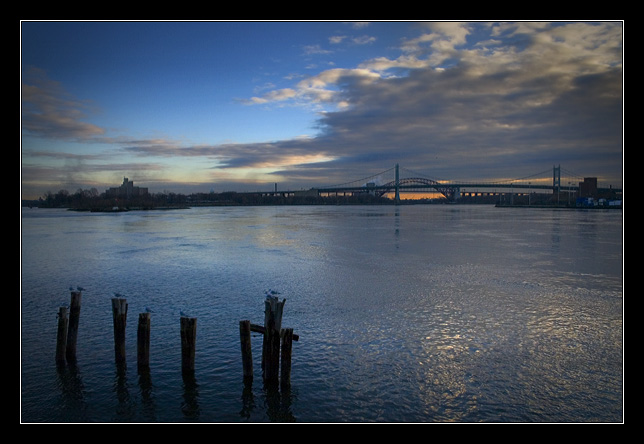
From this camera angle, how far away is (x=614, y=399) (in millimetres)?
5695

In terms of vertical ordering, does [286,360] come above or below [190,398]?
above

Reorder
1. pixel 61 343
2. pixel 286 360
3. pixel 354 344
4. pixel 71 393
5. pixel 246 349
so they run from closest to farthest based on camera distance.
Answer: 1. pixel 71 393
2. pixel 286 360
3. pixel 246 349
4. pixel 61 343
5. pixel 354 344

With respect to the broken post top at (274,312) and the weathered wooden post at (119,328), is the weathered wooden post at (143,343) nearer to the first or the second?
the weathered wooden post at (119,328)

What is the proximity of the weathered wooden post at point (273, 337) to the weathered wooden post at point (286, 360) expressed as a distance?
0.12 metres

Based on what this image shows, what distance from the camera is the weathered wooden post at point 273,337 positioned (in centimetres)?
620

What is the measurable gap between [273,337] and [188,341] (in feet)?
4.18

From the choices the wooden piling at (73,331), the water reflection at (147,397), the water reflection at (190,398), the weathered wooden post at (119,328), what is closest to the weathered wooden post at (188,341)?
the water reflection at (190,398)

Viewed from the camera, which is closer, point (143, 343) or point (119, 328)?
point (143, 343)

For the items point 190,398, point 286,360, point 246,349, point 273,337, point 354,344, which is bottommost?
point 190,398

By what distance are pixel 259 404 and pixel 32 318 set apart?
6275 millimetres

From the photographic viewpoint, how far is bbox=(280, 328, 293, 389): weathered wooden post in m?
6.07

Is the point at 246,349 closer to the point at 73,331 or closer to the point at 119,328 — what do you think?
the point at 119,328

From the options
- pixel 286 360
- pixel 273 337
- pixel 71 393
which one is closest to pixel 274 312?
pixel 273 337

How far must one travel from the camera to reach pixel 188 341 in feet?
21.0
